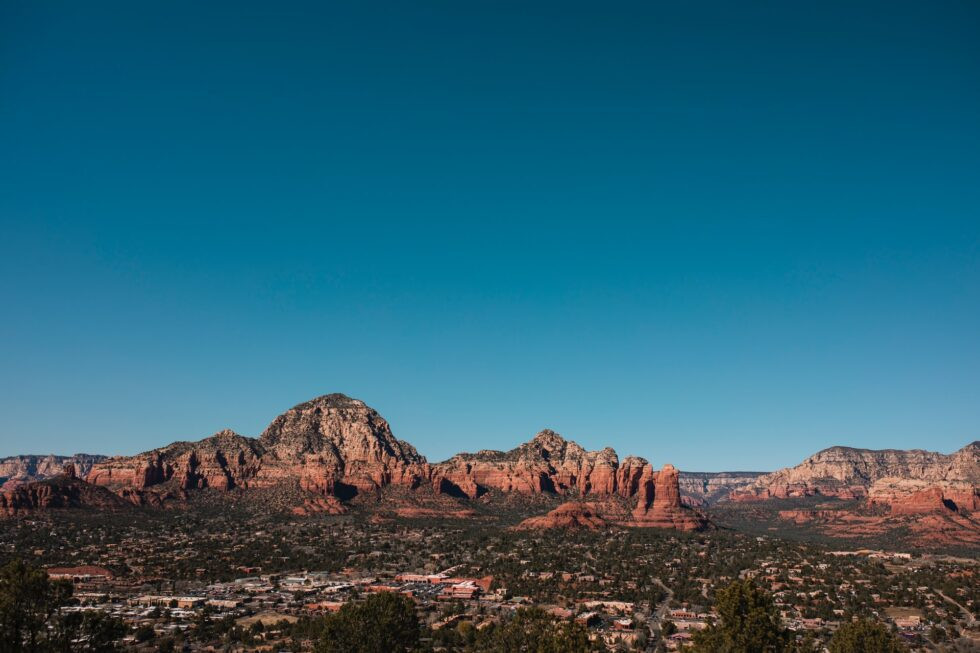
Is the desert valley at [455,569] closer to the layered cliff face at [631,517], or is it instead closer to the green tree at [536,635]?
the layered cliff face at [631,517]

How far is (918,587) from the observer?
4336 inches

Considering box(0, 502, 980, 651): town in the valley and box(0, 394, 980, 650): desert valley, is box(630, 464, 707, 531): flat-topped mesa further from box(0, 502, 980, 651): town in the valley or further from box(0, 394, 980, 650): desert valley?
box(0, 502, 980, 651): town in the valley

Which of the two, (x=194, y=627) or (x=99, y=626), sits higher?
(x=99, y=626)

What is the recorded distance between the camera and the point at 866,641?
57062 millimetres

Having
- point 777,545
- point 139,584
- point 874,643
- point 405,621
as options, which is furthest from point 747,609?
point 777,545

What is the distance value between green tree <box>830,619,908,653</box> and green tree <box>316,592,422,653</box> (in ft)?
117

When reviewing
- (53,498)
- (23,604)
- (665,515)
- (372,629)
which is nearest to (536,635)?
(372,629)

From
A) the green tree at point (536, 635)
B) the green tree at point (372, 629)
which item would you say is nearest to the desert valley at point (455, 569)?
the green tree at point (536, 635)

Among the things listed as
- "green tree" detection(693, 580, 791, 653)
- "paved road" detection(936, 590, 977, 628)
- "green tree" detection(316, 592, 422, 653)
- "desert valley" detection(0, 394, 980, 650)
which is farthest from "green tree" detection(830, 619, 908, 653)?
"paved road" detection(936, 590, 977, 628)

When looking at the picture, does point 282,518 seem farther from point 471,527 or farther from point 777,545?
point 777,545

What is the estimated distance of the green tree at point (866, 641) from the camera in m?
56.2

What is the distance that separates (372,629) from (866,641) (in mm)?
40314

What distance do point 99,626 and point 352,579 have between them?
70.8 meters

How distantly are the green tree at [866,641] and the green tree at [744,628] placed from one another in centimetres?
554
